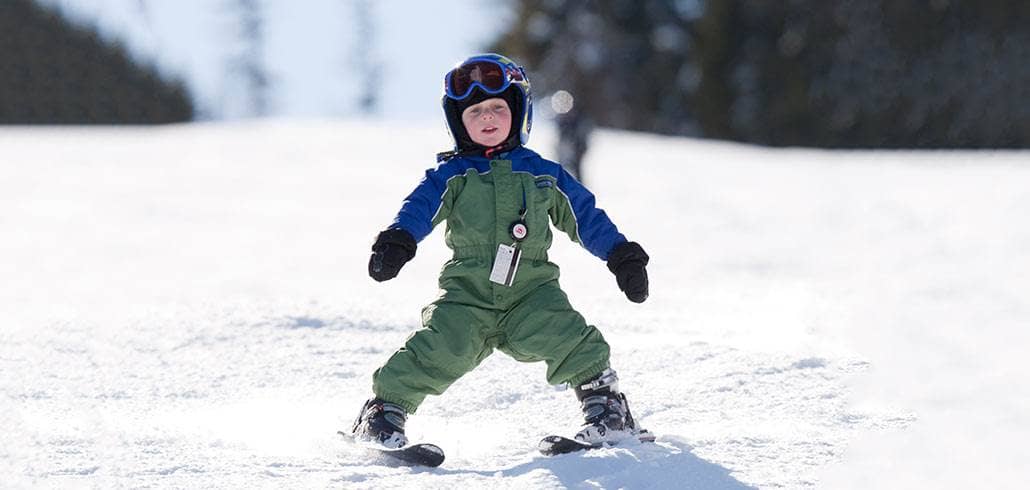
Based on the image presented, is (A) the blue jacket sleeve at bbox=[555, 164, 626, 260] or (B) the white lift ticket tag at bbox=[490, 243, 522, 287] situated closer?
(B) the white lift ticket tag at bbox=[490, 243, 522, 287]

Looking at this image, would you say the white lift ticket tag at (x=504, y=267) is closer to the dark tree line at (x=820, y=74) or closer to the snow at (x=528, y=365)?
the snow at (x=528, y=365)

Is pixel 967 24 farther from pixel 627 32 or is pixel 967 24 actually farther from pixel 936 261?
pixel 936 261

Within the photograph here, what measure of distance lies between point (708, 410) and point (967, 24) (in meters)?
30.6

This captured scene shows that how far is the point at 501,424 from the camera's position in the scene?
349 cm

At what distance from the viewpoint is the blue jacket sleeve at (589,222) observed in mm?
3434

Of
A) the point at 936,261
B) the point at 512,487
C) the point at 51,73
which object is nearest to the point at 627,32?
the point at 51,73

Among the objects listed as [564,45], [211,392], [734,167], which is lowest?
[211,392]

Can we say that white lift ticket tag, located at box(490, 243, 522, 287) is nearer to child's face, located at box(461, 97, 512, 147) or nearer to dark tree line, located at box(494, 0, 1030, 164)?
child's face, located at box(461, 97, 512, 147)

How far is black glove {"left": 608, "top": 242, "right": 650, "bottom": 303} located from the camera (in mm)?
3305

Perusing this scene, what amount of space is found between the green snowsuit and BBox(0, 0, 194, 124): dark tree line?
2089 cm

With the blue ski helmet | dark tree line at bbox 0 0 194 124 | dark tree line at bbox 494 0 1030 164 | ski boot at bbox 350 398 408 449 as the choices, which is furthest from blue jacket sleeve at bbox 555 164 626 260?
dark tree line at bbox 494 0 1030 164

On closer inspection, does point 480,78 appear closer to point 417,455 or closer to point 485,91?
point 485,91

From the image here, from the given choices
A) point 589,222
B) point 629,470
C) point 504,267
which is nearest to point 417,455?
point 629,470

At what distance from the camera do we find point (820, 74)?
32312mm
